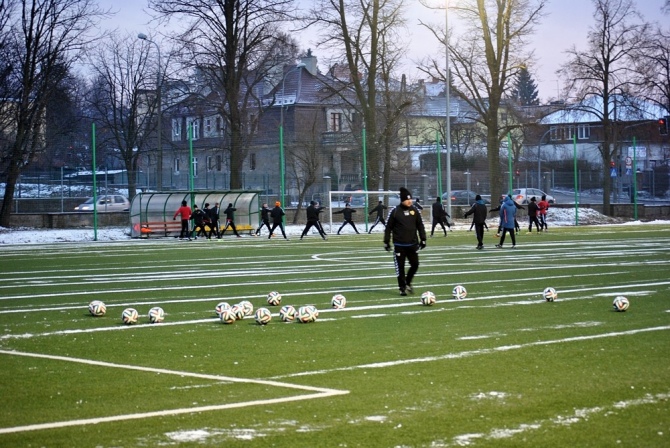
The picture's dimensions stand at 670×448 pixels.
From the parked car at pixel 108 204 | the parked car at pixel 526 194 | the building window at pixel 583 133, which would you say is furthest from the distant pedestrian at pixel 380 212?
the building window at pixel 583 133

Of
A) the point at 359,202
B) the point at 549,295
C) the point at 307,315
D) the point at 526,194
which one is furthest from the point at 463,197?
the point at 307,315

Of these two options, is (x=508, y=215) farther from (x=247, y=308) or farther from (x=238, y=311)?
(x=238, y=311)

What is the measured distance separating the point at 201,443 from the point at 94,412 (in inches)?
56.9

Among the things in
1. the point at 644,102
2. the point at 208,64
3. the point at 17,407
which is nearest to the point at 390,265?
the point at 17,407

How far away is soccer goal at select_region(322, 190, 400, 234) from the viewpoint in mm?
48709

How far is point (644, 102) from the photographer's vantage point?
63594 mm

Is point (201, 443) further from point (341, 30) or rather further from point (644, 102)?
point (644, 102)

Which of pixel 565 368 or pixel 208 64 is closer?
pixel 565 368

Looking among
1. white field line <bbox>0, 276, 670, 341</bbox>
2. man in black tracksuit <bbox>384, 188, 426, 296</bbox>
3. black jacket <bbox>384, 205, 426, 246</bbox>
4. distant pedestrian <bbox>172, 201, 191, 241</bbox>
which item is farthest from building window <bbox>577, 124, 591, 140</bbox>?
man in black tracksuit <bbox>384, 188, 426, 296</bbox>

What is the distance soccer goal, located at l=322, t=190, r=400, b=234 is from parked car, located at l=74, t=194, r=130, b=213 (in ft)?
34.1

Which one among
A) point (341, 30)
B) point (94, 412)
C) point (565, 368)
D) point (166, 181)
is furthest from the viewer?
point (341, 30)

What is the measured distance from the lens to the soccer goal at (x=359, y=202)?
160 feet

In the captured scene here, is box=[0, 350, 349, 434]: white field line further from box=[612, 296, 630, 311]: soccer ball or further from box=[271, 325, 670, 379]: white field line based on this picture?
box=[612, 296, 630, 311]: soccer ball

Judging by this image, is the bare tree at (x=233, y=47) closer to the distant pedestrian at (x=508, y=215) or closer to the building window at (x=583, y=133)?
the distant pedestrian at (x=508, y=215)
